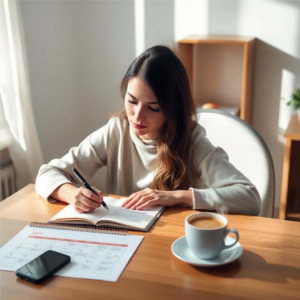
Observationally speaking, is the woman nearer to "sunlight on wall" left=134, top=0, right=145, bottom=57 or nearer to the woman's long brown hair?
the woman's long brown hair

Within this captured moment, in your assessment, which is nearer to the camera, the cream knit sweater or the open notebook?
the open notebook

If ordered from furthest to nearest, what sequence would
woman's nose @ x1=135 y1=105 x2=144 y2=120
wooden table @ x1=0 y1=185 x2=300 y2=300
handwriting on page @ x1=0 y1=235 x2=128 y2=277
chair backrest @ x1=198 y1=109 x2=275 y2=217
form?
chair backrest @ x1=198 y1=109 x2=275 y2=217 → woman's nose @ x1=135 y1=105 x2=144 y2=120 → handwriting on page @ x1=0 y1=235 x2=128 y2=277 → wooden table @ x1=0 y1=185 x2=300 y2=300

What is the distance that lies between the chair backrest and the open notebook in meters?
0.41

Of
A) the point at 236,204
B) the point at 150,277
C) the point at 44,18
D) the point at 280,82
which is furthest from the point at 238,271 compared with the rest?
the point at 44,18

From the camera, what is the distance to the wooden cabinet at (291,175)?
7.15ft

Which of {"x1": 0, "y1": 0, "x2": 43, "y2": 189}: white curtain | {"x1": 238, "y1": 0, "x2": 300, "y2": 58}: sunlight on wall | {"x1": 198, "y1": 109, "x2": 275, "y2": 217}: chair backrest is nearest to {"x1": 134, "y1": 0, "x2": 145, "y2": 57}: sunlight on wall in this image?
{"x1": 238, "y1": 0, "x2": 300, "y2": 58}: sunlight on wall

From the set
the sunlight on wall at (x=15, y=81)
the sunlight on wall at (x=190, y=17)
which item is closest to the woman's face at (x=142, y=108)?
the sunlight on wall at (x=15, y=81)

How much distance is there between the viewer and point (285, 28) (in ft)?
7.87

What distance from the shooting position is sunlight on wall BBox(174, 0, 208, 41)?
8.27 feet

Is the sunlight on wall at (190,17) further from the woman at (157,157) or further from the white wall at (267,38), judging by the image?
the woman at (157,157)

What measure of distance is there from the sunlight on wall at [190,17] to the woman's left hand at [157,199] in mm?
1577

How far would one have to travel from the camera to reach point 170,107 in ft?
4.36

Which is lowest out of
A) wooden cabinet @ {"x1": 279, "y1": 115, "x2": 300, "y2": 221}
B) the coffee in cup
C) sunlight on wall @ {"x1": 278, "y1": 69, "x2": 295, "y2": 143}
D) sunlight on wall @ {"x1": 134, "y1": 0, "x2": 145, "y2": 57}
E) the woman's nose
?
wooden cabinet @ {"x1": 279, "y1": 115, "x2": 300, "y2": 221}

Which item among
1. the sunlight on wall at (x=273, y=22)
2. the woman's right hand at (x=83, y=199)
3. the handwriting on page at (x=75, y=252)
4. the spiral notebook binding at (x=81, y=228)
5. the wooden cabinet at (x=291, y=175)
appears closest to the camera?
the handwriting on page at (x=75, y=252)
